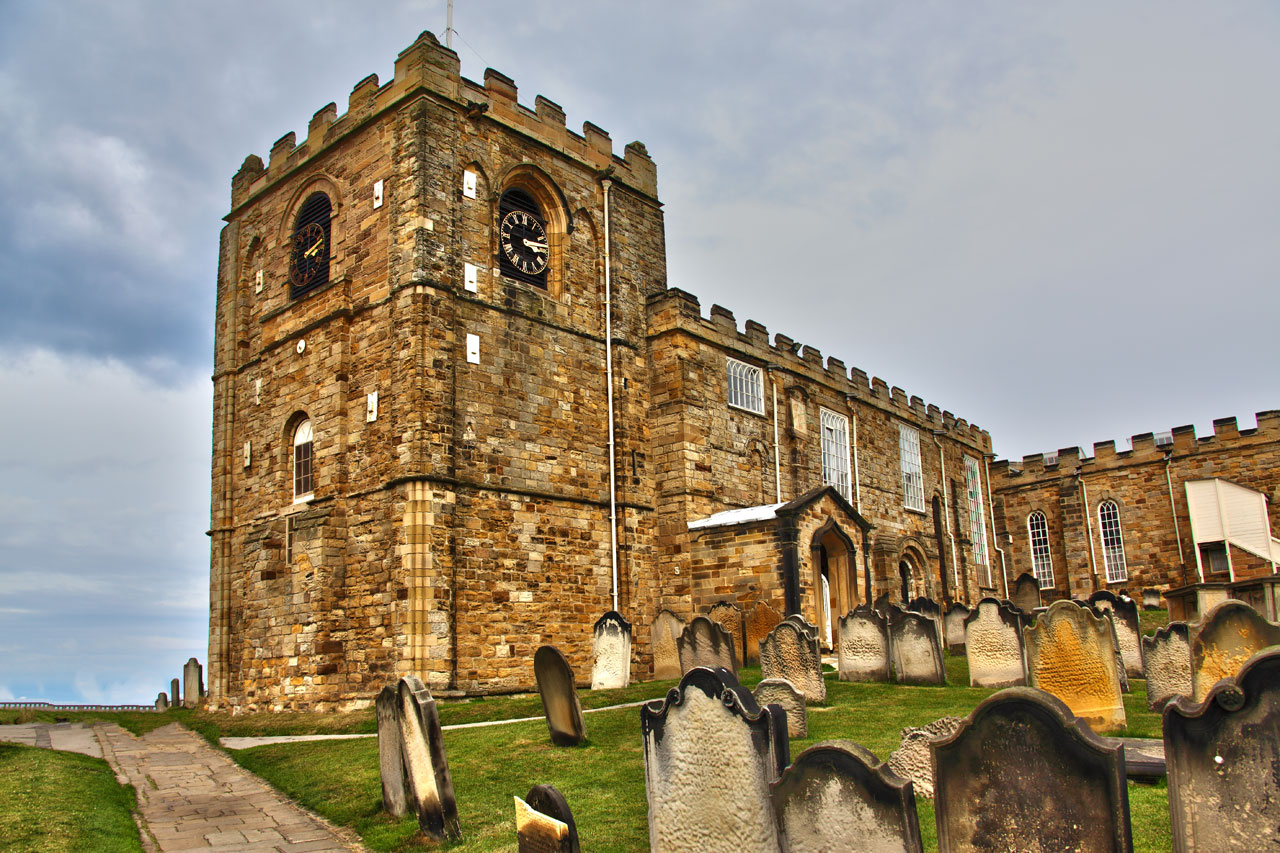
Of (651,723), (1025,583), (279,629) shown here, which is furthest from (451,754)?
(1025,583)

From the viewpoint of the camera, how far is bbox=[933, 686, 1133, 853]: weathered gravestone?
4441 mm

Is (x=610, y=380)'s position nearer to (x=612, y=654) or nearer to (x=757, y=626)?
(x=757, y=626)

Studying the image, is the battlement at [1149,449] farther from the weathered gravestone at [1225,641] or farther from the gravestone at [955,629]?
the weathered gravestone at [1225,641]

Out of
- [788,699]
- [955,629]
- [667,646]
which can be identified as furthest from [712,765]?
[955,629]

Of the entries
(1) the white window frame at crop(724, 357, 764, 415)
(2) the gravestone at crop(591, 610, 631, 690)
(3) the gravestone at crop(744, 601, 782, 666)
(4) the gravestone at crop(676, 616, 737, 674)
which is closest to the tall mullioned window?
(1) the white window frame at crop(724, 357, 764, 415)

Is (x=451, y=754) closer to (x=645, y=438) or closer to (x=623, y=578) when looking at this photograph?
(x=623, y=578)

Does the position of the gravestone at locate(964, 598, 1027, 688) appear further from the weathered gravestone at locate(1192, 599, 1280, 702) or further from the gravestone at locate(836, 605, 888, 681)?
the weathered gravestone at locate(1192, 599, 1280, 702)

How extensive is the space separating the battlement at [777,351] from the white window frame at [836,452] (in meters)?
0.97

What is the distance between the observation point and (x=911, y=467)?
104 ft

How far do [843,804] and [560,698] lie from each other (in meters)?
6.12

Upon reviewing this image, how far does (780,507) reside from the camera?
20438 mm

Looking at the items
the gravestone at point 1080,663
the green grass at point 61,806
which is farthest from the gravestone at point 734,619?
the green grass at point 61,806

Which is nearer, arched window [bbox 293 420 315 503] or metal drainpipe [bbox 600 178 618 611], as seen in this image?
arched window [bbox 293 420 315 503]

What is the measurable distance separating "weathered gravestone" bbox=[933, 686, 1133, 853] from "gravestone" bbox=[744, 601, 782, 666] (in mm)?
13727
